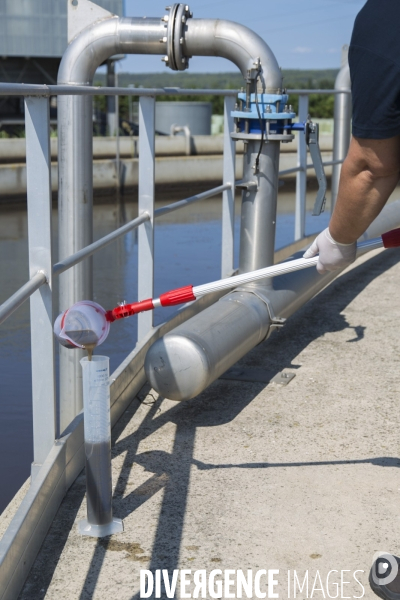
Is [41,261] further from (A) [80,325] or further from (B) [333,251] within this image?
(B) [333,251]

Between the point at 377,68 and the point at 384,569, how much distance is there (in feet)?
4.12

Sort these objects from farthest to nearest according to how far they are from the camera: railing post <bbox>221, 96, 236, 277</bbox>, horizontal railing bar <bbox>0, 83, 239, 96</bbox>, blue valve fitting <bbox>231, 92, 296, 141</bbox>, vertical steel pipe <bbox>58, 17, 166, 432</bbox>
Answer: railing post <bbox>221, 96, 236, 277</bbox>, blue valve fitting <bbox>231, 92, 296, 141</bbox>, vertical steel pipe <bbox>58, 17, 166, 432</bbox>, horizontal railing bar <bbox>0, 83, 239, 96</bbox>

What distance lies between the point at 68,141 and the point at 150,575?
5.10ft

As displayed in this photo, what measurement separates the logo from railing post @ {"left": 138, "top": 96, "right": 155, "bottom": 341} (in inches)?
65.9

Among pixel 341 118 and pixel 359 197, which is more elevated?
pixel 341 118

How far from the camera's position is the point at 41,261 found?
2197mm

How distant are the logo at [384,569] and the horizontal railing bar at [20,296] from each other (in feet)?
3.79

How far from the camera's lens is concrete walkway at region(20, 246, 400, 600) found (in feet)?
6.68

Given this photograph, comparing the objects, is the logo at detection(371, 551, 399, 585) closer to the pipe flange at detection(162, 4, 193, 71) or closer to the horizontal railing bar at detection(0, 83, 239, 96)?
the horizontal railing bar at detection(0, 83, 239, 96)

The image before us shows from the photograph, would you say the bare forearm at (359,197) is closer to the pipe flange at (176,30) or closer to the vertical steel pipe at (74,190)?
the vertical steel pipe at (74,190)

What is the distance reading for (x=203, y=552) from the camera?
210 cm

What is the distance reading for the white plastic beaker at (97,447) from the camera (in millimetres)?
2100

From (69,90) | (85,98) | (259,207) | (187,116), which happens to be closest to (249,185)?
(259,207)

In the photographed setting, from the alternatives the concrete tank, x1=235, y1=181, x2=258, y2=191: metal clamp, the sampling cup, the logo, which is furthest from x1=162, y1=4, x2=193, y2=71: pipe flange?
the concrete tank
